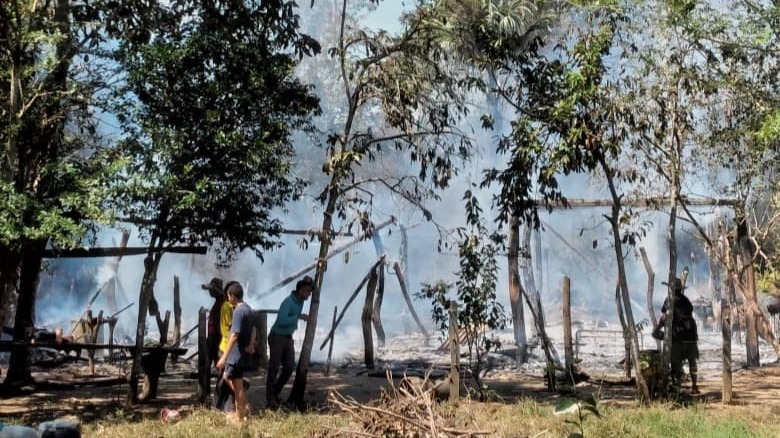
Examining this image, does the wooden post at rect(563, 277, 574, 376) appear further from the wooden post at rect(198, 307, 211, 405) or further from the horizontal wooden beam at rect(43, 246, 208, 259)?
the horizontal wooden beam at rect(43, 246, 208, 259)

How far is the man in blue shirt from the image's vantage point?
966cm

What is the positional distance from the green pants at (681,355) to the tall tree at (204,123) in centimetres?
617

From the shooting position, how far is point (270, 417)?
8750mm

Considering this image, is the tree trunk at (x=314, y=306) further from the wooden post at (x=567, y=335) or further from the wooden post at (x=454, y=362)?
the wooden post at (x=567, y=335)

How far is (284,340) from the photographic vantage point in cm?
967

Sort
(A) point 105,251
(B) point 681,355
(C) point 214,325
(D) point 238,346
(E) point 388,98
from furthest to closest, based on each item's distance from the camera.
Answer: (A) point 105,251
(B) point 681,355
(E) point 388,98
(C) point 214,325
(D) point 238,346

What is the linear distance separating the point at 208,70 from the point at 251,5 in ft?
5.06

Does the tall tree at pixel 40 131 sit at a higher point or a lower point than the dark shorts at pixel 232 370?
higher

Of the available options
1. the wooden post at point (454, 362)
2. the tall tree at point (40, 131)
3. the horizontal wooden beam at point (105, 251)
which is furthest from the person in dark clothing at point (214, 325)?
the wooden post at point (454, 362)

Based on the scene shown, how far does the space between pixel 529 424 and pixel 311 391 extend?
189 inches

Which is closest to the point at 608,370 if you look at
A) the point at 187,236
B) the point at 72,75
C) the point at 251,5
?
the point at 187,236

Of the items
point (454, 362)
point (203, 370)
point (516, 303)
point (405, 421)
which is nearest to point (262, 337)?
point (516, 303)

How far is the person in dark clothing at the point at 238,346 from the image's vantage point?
8.11 m

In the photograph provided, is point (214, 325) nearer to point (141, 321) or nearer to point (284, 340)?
point (284, 340)
